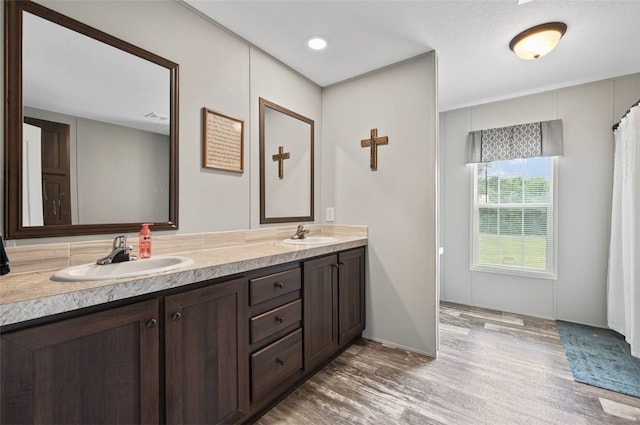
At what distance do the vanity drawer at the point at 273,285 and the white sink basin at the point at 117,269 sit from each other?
14.5 inches

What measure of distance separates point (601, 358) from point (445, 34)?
2837 millimetres

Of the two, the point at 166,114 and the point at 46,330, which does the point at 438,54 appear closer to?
the point at 166,114

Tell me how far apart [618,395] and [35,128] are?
360 cm

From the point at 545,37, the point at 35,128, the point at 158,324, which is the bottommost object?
the point at 158,324

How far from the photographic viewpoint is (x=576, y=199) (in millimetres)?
2914

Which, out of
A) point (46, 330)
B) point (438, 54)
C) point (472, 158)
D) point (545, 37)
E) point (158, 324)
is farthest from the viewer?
point (472, 158)

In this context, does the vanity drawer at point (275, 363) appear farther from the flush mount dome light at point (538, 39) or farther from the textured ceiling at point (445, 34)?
the flush mount dome light at point (538, 39)

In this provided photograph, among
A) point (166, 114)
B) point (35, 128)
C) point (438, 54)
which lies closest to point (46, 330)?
point (35, 128)

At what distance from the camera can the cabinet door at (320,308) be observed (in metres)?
1.90

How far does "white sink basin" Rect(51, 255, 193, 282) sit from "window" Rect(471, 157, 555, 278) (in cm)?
340

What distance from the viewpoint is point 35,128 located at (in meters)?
1.23

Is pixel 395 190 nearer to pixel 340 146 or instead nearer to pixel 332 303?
pixel 340 146

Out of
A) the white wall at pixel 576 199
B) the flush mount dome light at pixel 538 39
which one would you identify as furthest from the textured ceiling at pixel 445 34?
the white wall at pixel 576 199

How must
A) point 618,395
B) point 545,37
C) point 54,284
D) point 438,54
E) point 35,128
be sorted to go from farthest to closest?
point 438,54
point 545,37
point 618,395
point 35,128
point 54,284
